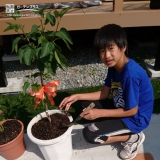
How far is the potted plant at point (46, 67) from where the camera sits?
1.36 metres

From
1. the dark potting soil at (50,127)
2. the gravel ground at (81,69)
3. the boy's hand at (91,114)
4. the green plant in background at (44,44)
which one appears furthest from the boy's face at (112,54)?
the gravel ground at (81,69)

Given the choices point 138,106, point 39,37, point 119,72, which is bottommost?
point 138,106

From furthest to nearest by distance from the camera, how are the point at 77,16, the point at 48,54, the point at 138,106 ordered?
1. the point at 77,16
2. the point at 138,106
3. the point at 48,54

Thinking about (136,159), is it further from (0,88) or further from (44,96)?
(0,88)

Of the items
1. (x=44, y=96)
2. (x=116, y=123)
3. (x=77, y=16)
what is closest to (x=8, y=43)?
(x=77, y=16)

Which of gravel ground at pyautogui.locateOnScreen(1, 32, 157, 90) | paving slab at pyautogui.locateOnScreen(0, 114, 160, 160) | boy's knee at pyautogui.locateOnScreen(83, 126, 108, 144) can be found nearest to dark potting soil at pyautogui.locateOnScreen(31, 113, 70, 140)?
boy's knee at pyautogui.locateOnScreen(83, 126, 108, 144)

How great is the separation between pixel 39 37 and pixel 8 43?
263 cm

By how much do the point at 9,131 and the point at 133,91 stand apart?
1162 mm

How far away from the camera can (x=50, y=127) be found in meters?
1.79

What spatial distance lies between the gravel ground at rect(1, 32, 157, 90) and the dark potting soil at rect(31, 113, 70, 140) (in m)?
1.21

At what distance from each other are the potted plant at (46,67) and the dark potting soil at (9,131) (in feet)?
0.68

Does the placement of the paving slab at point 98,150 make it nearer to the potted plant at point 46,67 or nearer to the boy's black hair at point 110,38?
the potted plant at point 46,67

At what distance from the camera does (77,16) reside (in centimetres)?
278

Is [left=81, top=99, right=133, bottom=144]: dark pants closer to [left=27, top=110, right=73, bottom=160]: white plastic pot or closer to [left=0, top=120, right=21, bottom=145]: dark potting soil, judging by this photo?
[left=27, top=110, right=73, bottom=160]: white plastic pot
